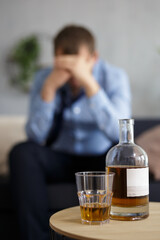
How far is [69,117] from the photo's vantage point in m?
2.17

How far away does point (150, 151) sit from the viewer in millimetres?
2098

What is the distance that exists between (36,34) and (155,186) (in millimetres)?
1643

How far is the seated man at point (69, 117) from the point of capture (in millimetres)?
1812

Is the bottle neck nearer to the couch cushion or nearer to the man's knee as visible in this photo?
the man's knee

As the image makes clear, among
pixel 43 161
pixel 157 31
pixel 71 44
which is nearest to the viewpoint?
pixel 43 161

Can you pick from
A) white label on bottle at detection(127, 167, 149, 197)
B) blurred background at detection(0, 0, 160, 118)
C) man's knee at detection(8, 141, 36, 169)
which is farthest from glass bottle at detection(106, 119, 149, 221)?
blurred background at detection(0, 0, 160, 118)

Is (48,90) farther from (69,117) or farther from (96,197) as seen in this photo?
(96,197)

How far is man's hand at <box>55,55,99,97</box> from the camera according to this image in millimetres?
1981

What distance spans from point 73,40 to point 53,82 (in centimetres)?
24

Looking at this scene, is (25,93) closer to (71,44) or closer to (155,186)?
(71,44)

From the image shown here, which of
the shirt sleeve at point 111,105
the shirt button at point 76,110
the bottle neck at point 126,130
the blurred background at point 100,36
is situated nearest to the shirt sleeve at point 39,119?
the shirt button at point 76,110

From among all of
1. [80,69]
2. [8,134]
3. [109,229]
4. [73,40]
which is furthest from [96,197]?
[8,134]

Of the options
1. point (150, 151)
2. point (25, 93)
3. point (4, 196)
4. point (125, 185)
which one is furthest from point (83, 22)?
point (125, 185)

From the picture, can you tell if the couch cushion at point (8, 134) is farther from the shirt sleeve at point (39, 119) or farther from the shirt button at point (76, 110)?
the shirt button at point (76, 110)
